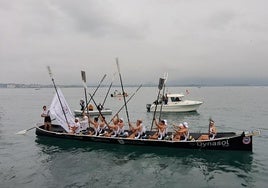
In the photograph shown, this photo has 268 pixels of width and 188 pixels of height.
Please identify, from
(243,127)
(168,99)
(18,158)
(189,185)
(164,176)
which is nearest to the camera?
(189,185)

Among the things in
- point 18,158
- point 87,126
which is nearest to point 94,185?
point 18,158

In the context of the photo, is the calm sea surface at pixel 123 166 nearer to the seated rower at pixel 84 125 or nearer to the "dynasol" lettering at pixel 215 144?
the "dynasol" lettering at pixel 215 144

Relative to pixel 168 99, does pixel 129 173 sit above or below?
below

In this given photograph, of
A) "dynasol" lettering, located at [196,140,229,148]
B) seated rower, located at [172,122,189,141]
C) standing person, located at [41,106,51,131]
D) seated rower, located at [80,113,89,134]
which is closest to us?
"dynasol" lettering, located at [196,140,229,148]

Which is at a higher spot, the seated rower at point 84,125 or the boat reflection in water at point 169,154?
the seated rower at point 84,125

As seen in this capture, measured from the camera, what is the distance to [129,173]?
54.1ft

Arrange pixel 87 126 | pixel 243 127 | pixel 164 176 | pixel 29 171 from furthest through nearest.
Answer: pixel 243 127
pixel 87 126
pixel 29 171
pixel 164 176

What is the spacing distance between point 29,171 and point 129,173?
5821 mm

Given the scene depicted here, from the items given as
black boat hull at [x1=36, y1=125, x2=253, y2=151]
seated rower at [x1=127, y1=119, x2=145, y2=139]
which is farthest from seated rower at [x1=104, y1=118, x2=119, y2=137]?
seated rower at [x1=127, y1=119, x2=145, y2=139]

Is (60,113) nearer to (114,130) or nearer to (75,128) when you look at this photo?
(75,128)

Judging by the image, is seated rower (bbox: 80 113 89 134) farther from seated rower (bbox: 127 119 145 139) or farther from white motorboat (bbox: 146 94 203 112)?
white motorboat (bbox: 146 94 203 112)

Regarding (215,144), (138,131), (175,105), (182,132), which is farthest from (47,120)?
(175,105)

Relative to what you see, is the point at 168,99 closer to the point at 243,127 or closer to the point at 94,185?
the point at 243,127

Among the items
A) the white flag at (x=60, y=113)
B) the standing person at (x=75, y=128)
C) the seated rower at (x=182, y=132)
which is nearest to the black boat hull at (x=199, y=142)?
the seated rower at (x=182, y=132)
